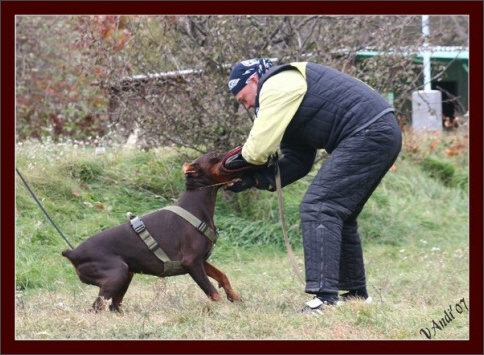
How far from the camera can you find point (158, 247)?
5.93m

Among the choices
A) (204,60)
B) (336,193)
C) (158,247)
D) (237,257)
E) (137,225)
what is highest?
(204,60)

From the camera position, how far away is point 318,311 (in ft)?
17.5

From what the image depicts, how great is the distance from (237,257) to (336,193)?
3.45m

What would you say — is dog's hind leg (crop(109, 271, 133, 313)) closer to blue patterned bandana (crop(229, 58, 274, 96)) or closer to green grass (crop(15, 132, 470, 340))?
green grass (crop(15, 132, 470, 340))

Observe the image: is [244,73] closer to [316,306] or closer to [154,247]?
[154,247]

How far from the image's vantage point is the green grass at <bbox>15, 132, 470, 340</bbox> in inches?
202

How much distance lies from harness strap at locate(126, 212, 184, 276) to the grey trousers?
1.00 metres

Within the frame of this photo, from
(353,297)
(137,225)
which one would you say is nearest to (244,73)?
(137,225)

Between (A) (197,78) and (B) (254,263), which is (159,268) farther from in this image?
(A) (197,78)

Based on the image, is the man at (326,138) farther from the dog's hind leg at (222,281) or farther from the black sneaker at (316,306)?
the dog's hind leg at (222,281)

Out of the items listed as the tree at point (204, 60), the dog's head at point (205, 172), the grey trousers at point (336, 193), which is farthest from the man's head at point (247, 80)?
the tree at point (204, 60)

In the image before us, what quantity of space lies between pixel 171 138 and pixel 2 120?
9.09ft

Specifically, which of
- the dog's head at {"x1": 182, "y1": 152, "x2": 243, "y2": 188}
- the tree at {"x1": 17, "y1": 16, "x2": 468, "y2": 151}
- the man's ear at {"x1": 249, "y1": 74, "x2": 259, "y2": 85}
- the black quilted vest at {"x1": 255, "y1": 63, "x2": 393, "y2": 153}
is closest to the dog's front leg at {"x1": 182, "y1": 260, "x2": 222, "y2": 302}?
the dog's head at {"x1": 182, "y1": 152, "x2": 243, "y2": 188}

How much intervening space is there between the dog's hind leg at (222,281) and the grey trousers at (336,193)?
2.34 ft
